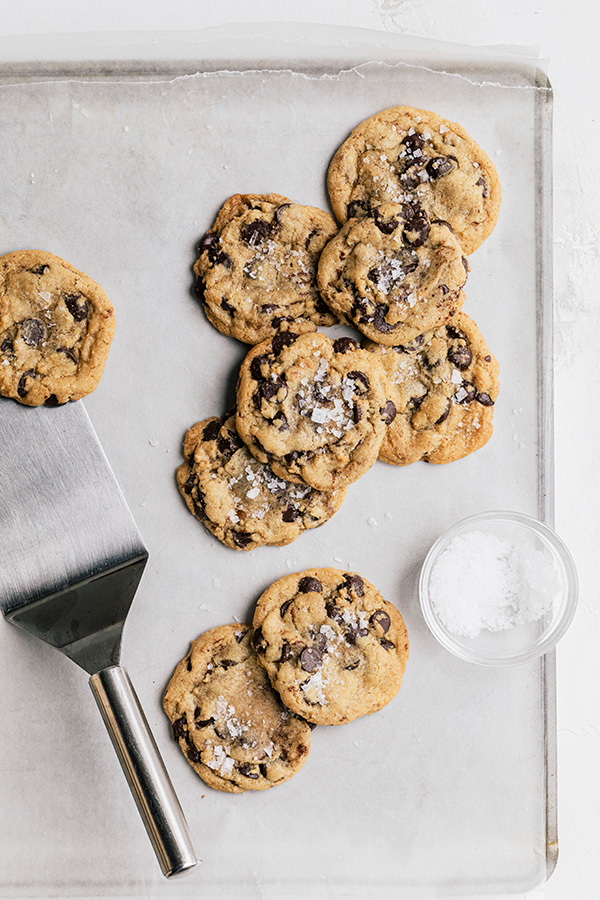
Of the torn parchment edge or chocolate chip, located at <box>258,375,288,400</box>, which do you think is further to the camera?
the torn parchment edge

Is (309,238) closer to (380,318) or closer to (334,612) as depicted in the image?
(380,318)

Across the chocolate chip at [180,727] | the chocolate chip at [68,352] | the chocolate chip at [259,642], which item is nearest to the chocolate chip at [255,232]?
the chocolate chip at [68,352]

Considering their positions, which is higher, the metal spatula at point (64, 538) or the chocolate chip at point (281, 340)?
the chocolate chip at point (281, 340)

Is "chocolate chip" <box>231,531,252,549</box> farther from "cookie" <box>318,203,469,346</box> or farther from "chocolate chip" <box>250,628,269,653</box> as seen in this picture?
"cookie" <box>318,203,469,346</box>

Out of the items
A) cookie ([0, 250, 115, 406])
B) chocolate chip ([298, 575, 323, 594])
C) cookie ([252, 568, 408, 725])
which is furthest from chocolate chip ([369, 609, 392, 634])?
cookie ([0, 250, 115, 406])

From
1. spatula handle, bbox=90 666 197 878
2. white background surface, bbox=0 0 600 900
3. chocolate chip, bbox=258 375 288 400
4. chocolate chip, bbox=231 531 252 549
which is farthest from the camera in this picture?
white background surface, bbox=0 0 600 900

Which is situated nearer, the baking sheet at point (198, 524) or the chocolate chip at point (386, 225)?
the chocolate chip at point (386, 225)

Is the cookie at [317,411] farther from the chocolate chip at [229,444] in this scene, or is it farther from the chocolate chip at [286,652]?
the chocolate chip at [286,652]
